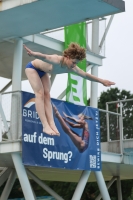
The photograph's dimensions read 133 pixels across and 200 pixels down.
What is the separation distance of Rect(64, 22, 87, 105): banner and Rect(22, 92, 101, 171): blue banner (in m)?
1.25

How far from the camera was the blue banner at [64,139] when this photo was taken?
19031 mm

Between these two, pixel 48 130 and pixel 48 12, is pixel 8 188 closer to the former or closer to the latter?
pixel 48 12

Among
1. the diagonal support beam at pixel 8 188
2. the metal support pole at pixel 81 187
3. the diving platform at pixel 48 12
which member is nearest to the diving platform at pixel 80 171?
the diagonal support beam at pixel 8 188

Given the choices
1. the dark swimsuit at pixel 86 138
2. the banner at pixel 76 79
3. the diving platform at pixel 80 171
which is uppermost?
the banner at pixel 76 79

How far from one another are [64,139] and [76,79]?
3.41 meters

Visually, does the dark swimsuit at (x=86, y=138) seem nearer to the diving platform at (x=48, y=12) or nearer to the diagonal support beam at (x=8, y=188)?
the diagonal support beam at (x=8, y=188)

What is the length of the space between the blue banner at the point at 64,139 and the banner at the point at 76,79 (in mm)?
1247

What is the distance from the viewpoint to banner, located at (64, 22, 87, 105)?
2280 cm

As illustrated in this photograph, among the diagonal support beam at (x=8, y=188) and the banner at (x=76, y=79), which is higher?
the banner at (x=76, y=79)

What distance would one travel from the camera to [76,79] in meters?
23.1

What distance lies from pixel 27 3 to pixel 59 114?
472 centimetres

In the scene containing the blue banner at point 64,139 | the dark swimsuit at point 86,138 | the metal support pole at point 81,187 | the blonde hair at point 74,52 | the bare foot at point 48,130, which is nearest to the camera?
the blonde hair at point 74,52

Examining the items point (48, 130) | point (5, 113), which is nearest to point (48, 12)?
point (5, 113)

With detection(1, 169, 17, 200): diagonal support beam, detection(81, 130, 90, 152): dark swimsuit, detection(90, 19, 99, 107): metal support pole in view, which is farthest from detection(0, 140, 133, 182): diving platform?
detection(90, 19, 99, 107): metal support pole
